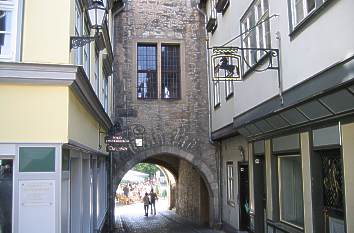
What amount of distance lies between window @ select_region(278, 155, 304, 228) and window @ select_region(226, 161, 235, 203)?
609 centimetres

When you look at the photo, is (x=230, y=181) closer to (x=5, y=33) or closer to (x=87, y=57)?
(x=87, y=57)

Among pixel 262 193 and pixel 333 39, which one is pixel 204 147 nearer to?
pixel 262 193

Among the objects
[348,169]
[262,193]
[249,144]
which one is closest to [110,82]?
[249,144]

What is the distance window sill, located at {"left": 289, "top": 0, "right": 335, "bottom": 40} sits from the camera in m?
7.61

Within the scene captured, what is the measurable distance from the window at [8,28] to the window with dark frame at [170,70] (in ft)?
44.2

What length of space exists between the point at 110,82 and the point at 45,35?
11602mm

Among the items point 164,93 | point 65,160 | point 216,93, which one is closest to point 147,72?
point 164,93

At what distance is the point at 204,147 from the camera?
19766 mm

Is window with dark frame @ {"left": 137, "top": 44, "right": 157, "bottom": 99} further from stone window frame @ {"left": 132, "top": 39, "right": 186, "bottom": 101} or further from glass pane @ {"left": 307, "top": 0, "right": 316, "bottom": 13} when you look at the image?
glass pane @ {"left": 307, "top": 0, "right": 316, "bottom": 13}

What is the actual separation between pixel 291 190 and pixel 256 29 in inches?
153

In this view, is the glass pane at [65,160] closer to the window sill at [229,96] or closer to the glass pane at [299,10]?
the glass pane at [299,10]

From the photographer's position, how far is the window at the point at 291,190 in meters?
10.5

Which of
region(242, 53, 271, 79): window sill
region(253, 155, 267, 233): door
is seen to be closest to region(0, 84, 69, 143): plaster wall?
region(242, 53, 271, 79): window sill

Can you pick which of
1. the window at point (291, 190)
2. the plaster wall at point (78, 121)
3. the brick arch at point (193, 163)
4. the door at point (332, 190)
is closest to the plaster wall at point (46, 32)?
the plaster wall at point (78, 121)
